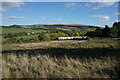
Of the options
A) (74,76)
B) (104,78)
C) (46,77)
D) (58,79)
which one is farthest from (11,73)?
(104,78)

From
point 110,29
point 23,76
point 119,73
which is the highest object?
point 110,29

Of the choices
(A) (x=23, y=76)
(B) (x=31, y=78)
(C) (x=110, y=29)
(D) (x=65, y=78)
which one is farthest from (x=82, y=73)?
(C) (x=110, y=29)

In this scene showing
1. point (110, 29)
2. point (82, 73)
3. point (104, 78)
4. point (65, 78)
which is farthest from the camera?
point (110, 29)

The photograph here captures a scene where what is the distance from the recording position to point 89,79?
3324 millimetres

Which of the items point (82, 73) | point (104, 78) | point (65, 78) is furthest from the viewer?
point (82, 73)

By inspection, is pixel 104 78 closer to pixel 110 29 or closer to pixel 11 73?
pixel 11 73

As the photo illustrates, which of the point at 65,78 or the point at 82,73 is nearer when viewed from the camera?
the point at 65,78

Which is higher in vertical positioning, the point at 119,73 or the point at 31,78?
the point at 119,73

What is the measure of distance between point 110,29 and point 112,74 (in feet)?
117

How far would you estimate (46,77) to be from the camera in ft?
11.9

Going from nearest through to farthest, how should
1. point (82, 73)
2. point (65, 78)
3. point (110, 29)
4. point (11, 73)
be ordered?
point (65, 78) → point (82, 73) → point (11, 73) → point (110, 29)

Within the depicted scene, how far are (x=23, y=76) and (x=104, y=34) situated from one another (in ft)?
123

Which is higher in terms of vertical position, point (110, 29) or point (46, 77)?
point (110, 29)

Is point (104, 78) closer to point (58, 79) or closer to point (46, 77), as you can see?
point (58, 79)
